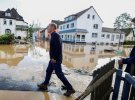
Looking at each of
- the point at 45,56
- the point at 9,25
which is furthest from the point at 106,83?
the point at 9,25

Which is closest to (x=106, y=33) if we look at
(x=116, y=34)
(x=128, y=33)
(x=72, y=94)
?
(x=116, y=34)

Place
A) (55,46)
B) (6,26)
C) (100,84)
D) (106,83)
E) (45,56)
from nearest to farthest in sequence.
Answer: (100,84), (106,83), (55,46), (45,56), (6,26)

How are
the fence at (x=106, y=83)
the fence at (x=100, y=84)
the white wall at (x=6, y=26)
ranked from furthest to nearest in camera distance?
the white wall at (x=6, y=26), the fence at (x=106, y=83), the fence at (x=100, y=84)

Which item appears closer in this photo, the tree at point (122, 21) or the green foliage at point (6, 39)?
the green foliage at point (6, 39)

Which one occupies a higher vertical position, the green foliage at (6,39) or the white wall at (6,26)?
the white wall at (6,26)

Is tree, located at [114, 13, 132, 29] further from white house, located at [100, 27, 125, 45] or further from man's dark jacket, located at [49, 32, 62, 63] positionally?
man's dark jacket, located at [49, 32, 62, 63]

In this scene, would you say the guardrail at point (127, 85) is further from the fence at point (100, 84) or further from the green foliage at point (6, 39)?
the green foliage at point (6, 39)

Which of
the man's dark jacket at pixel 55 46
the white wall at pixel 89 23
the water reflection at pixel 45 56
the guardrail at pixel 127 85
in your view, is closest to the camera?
the guardrail at pixel 127 85

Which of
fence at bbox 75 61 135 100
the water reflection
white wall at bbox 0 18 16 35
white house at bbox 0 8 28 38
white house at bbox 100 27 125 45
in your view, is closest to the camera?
fence at bbox 75 61 135 100

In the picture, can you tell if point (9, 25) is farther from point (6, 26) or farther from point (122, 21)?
point (122, 21)

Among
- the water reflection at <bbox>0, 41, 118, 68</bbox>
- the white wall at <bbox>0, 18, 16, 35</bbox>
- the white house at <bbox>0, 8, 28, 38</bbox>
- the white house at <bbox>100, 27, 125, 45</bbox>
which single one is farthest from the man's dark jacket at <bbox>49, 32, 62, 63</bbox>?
the white wall at <bbox>0, 18, 16, 35</bbox>

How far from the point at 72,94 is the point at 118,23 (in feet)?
169

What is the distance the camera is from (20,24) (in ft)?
163

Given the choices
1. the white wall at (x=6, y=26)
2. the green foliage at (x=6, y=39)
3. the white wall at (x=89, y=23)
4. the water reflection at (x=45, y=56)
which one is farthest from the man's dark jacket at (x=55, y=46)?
the white wall at (x=6, y=26)
